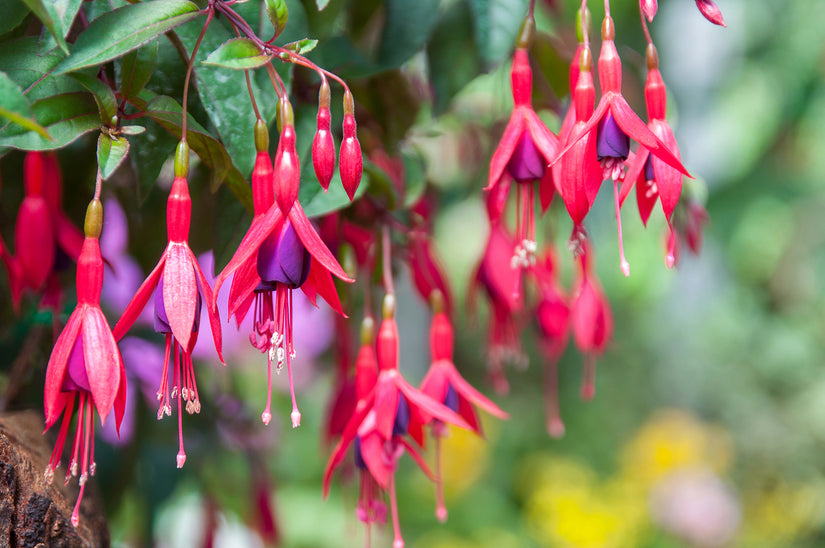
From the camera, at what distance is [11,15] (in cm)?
32

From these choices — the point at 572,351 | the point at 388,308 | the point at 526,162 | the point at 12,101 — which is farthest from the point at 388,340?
the point at 572,351

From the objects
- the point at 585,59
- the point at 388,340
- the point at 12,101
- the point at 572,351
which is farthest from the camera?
the point at 572,351

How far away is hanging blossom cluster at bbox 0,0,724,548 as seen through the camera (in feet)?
1.00

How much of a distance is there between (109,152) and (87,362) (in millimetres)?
95

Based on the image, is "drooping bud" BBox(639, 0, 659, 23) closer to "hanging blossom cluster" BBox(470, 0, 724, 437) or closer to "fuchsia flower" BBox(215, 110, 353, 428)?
"hanging blossom cluster" BBox(470, 0, 724, 437)

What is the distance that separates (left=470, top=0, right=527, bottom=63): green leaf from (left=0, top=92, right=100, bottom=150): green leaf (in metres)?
0.24

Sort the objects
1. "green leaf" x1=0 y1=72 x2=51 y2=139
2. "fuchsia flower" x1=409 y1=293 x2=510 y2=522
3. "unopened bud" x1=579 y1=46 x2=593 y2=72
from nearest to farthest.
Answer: "green leaf" x1=0 y1=72 x2=51 y2=139
"unopened bud" x1=579 y1=46 x2=593 y2=72
"fuchsia flower" x1=409 y1=293 x2=510 y2=522

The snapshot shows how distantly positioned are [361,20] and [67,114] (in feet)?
0.95

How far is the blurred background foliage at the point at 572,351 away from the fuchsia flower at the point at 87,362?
2.0 inches

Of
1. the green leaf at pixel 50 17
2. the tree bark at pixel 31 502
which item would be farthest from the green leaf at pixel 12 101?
the tree bark at pixel 31 502

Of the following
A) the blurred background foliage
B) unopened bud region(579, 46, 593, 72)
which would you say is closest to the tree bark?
the blurred background foliage

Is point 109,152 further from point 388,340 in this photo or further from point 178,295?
point 388,340

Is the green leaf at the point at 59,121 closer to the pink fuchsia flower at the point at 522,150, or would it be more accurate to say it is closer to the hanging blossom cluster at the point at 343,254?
the hanging blossom cluster at the point at 343,254

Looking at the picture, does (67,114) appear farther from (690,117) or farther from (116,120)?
(690,117)
